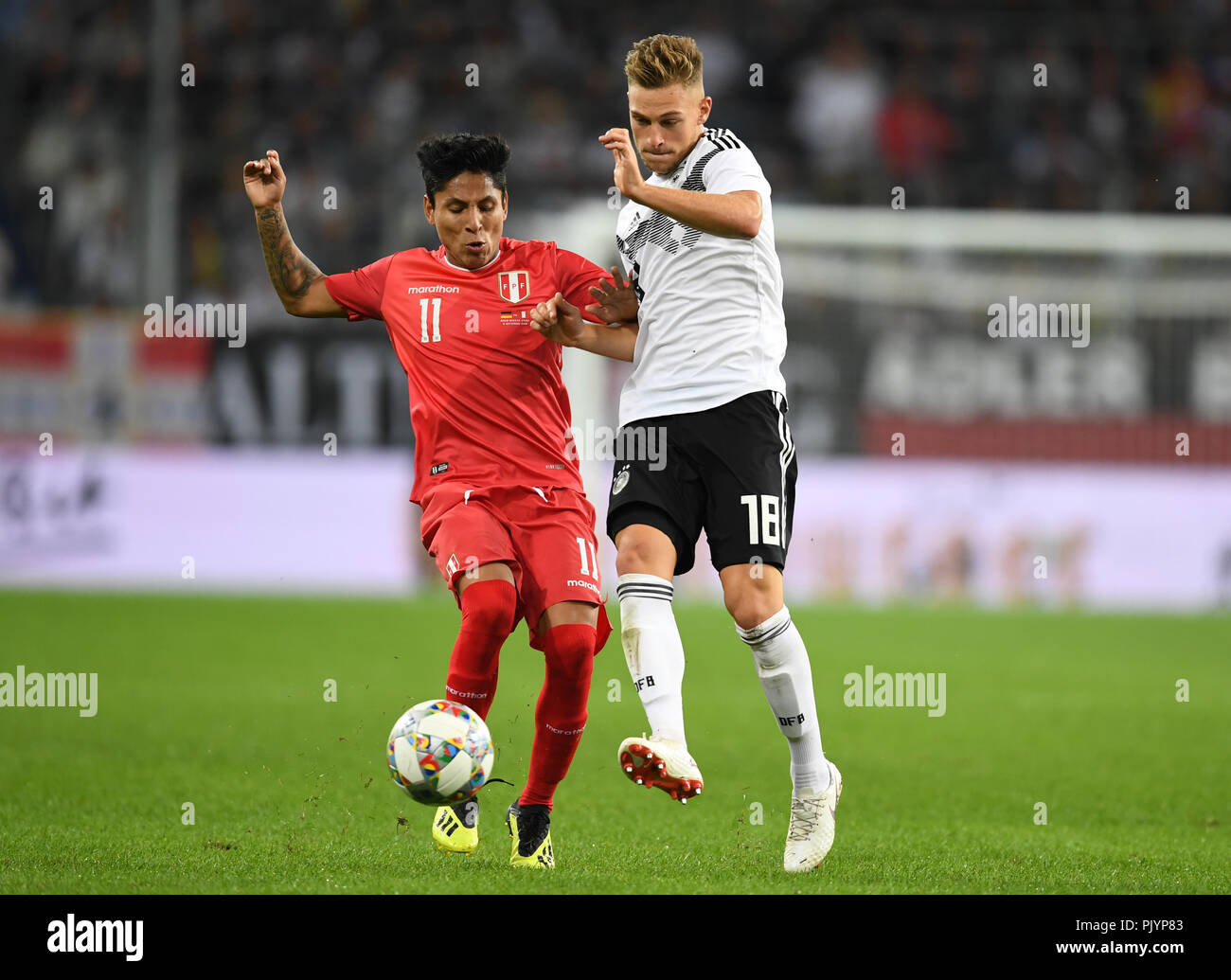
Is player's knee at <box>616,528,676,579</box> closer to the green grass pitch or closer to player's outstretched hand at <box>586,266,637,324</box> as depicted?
player's outstretched hand at <box>586,266,637,324</box>

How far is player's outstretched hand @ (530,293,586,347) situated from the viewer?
18.0 feet

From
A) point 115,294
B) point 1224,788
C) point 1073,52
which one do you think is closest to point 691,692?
point 1224,788

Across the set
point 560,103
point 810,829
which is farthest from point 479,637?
point 560,103

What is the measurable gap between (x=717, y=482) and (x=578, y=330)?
2.19ft

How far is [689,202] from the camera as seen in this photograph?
5156mm

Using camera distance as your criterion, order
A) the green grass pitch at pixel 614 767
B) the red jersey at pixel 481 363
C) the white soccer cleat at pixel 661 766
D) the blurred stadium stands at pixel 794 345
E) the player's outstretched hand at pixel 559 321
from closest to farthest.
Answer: the white soccer cleat at pixel 661 766 < the green grass pitch at pixel 614 767 < the player's outstretched hand at pixel 559 321 < the red jersey at pixel 481 363 < the blurred stadium stands at pixel 794 345

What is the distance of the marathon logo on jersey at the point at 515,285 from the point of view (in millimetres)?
5785

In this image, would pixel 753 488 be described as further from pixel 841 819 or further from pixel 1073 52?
pixel 1073 52

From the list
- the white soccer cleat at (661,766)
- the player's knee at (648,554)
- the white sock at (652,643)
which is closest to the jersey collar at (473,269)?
the player's knee at (648,554)

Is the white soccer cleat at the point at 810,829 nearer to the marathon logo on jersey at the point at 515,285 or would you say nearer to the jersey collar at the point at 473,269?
the marathon logo on jersey at the point at 515,285

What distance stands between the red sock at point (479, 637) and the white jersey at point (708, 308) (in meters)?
0.75

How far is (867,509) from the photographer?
16.6m

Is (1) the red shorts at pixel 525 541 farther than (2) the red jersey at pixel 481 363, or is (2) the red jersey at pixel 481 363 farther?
(2) the red jersey at pixel 481 363

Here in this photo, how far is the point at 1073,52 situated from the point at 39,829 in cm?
1834
